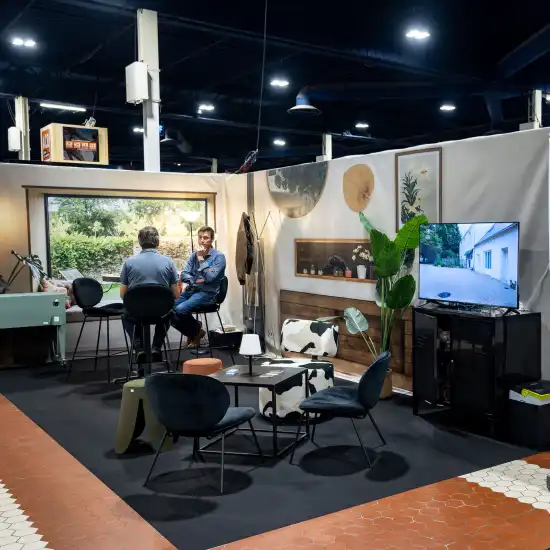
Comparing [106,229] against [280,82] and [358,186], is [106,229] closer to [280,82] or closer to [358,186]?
[358,186]

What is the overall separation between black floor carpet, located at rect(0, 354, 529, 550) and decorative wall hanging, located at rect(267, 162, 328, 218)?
95.5 inches

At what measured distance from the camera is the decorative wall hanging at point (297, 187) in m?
6.85

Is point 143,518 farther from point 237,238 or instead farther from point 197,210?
point 197,210

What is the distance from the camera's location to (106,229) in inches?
307

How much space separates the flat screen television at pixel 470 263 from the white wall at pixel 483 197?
1.00 ft

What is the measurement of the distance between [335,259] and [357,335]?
82 centimetres

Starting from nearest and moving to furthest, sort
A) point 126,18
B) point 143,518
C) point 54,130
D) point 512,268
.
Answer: point 143,518 → point 512,268 → point 54,130 → point 126,18

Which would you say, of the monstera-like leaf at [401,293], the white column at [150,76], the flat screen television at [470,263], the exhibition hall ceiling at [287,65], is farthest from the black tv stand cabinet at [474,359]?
the white column at [150,76]

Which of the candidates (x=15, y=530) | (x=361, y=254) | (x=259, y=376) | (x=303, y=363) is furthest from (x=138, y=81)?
(x=15, y=530)

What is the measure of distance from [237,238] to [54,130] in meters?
2.46

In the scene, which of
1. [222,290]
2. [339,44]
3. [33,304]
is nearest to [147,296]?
[222,290]

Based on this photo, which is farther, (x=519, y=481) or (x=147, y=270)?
(x=147, y=270)

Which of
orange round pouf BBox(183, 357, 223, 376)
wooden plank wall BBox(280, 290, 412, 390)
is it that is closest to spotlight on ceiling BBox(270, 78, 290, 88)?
wooden plank wall BBox(280, 290, 412, 390)

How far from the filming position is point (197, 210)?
328 inches
